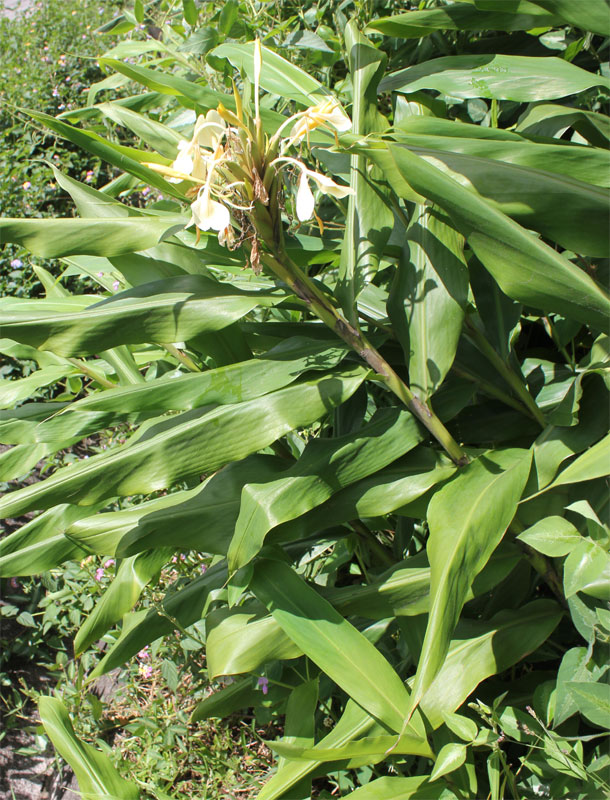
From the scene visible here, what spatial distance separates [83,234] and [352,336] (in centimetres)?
40

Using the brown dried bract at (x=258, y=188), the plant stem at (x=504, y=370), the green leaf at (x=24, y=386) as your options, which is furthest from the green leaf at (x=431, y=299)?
the green leaf at (x=24, y=386)

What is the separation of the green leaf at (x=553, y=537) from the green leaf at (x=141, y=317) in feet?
1.65

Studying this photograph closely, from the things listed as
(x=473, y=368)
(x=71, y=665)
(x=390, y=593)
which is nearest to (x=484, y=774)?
(x=390, y=593)

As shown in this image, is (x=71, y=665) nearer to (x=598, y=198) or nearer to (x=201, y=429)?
(x=201, y=429)

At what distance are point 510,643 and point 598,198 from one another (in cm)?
71

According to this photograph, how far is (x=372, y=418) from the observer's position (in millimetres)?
1132

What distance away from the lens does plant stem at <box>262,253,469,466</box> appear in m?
0.92

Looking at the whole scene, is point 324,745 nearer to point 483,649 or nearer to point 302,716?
point 302,716

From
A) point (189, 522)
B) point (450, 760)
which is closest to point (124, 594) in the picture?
point (189, 522)

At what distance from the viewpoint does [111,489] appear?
0.99m

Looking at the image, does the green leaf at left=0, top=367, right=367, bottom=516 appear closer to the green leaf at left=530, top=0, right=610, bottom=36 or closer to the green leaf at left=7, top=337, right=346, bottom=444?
the green leaf at left=7, top=337, right=346, bottom=444

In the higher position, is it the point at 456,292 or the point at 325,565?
the point at 456,292

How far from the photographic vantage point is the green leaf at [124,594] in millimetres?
1182

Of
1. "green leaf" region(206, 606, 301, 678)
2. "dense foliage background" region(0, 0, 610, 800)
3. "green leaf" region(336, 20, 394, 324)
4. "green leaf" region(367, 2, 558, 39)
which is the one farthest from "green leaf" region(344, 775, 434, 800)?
"green leaf" region(367, 2, 558, 39)
